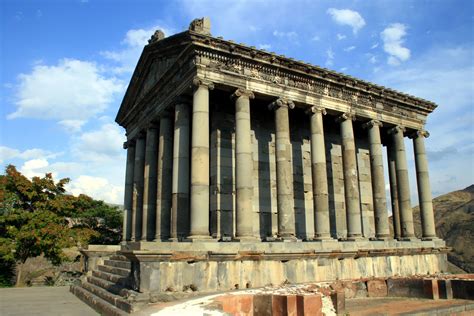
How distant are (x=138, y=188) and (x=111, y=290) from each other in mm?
9330

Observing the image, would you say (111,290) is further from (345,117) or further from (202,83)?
(345,117)

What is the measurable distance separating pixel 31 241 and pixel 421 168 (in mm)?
23913

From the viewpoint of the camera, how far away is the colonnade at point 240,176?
14977 millimetres

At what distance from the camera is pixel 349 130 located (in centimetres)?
2000

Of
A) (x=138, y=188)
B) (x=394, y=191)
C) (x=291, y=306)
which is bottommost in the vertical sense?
(x=291, y=306)

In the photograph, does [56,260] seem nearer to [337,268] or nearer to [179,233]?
[179,233]

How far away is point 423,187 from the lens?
22625mm

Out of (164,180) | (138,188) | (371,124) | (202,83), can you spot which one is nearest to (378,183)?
(371,124)

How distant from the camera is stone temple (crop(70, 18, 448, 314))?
45.2 ft

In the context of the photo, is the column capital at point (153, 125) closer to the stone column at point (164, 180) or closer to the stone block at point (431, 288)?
the stone column at point (164, 180)

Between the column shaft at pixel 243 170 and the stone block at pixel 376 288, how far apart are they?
14.8 ft

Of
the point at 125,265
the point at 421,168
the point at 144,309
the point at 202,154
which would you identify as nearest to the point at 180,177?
the point at 202,154

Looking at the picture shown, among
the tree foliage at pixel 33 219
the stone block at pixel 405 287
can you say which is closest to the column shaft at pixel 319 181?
the stone block at pixel 405 287

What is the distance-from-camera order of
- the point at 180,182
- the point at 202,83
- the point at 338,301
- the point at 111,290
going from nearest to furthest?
the point at 338,301, the point at 111,290, the point at 202,83, the point at 180,182
